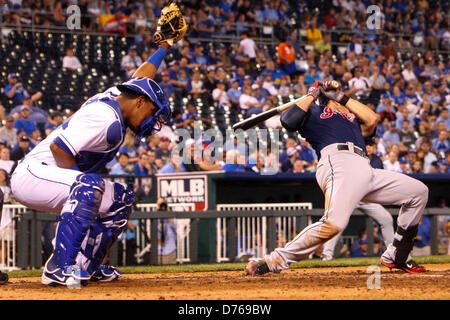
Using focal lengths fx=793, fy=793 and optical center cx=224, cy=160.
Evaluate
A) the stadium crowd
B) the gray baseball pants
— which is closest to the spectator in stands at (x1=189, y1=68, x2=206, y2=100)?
the stadium crowd

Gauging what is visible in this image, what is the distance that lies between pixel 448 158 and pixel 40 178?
11.8 meters

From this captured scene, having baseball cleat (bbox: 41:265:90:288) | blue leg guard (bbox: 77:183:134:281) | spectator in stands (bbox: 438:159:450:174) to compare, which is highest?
spectator in stands (bbox: 438:159:450:174)

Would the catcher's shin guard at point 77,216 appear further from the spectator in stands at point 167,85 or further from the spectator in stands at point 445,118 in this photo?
the spectator in stands at point 445,118

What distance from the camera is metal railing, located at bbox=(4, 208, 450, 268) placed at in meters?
10.8

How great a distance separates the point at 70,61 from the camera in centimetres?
1709

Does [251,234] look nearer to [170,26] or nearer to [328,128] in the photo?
[328,128]

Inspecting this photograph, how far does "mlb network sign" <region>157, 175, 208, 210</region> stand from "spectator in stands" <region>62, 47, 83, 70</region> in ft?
18.2

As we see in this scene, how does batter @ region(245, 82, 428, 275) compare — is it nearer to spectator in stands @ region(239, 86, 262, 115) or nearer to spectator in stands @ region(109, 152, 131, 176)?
spectator in stands @ region(109, 152, 131, 176)

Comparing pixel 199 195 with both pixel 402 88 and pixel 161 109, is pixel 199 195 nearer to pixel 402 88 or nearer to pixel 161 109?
pixel 161 109

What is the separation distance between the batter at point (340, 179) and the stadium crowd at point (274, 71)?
239 inches

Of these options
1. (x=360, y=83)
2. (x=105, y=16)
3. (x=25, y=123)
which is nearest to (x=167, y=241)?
(x=25, y=123)

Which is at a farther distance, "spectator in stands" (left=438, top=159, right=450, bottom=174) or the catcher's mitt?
"spectator in stands" (left=438, top=159, right=450, bottom=174)

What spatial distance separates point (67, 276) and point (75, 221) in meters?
0.44

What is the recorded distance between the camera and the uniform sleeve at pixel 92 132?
6.00 metres
